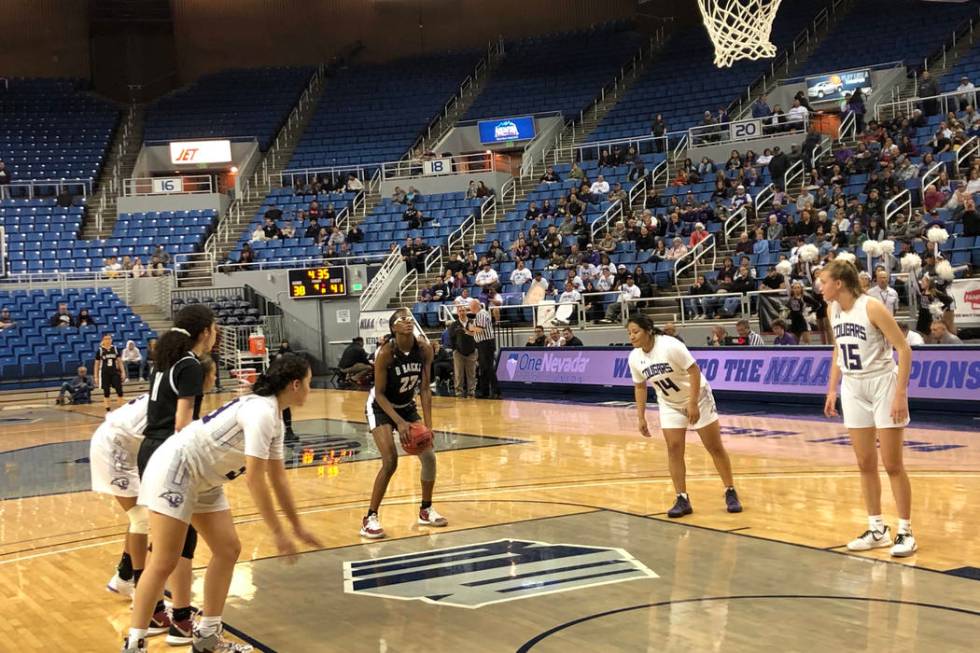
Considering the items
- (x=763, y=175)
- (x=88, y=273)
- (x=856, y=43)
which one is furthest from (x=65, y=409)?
(x=856, y=43)

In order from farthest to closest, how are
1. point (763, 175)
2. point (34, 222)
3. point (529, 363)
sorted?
point (34, 222) → point (763, 175) → point (529, 363)

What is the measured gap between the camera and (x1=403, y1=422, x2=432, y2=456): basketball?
892 centimetres

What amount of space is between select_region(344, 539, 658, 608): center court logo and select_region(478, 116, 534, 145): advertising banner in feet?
104

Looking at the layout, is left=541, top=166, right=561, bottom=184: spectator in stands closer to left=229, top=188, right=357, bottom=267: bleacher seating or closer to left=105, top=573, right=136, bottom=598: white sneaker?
left=229, top=188, right=357, bottom=267: bleacher seating

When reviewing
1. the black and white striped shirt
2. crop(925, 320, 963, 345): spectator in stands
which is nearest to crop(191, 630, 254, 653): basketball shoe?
crop(925, 320, 963, 345): spectator in stands

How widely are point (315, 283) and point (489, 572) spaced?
23177 millimetres

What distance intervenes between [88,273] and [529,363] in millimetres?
16873

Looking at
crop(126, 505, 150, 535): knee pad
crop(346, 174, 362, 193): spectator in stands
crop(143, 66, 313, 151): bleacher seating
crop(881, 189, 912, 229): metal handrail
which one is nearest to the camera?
crop(126, 505, 150, 535): knee pad

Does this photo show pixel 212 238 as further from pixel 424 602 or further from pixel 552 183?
pixel 424 602

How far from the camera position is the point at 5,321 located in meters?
29.3

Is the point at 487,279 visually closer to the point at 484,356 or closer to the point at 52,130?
the point at 484,356

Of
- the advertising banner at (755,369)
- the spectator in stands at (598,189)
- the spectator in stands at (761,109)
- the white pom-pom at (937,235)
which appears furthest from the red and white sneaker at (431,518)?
the spectator in stands at (761,109)

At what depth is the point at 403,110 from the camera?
4306cm

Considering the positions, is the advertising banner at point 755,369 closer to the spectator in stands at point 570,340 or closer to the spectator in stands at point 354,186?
the spectator in stands at point 570,340
